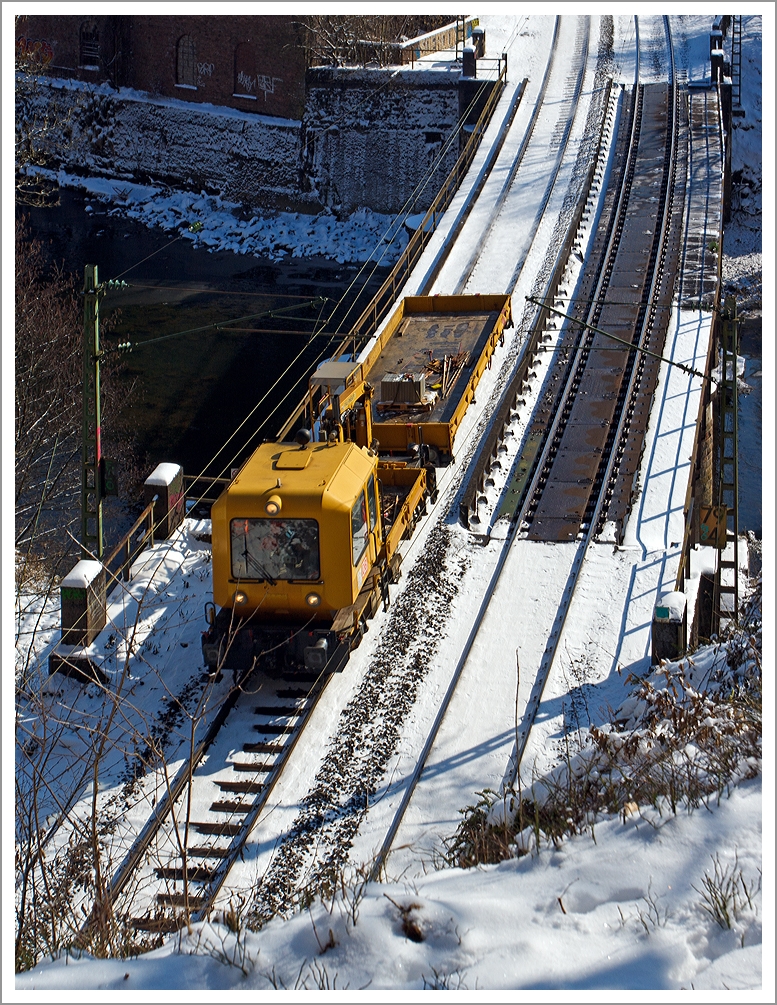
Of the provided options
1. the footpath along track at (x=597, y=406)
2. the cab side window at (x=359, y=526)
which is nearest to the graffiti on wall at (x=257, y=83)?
the footpath along track at (x=597, y=406)

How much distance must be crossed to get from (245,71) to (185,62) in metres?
3.26

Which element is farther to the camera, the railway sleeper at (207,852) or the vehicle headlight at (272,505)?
the vehicle headlight at (272,505)

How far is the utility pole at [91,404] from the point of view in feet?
50.5

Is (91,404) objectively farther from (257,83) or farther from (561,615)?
(257,83)

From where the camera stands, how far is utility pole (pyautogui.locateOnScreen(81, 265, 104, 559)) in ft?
50.5

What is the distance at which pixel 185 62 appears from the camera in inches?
1784

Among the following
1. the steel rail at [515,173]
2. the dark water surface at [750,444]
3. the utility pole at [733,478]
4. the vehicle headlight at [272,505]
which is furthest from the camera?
the steel rail at [515,173]

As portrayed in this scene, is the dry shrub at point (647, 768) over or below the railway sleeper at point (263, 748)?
over

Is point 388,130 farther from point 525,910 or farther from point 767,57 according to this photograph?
point 525,910

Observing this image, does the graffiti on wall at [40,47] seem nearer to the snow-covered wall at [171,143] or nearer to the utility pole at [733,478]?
the snow-covered wall at [171,143]

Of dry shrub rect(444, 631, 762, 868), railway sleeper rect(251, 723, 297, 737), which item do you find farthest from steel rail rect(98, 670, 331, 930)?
dry shrub rect(444, 631, 762, 868)

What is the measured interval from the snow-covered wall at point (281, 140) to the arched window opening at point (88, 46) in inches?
40.4

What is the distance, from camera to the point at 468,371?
19.4m

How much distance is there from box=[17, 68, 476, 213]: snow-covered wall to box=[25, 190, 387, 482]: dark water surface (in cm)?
330
